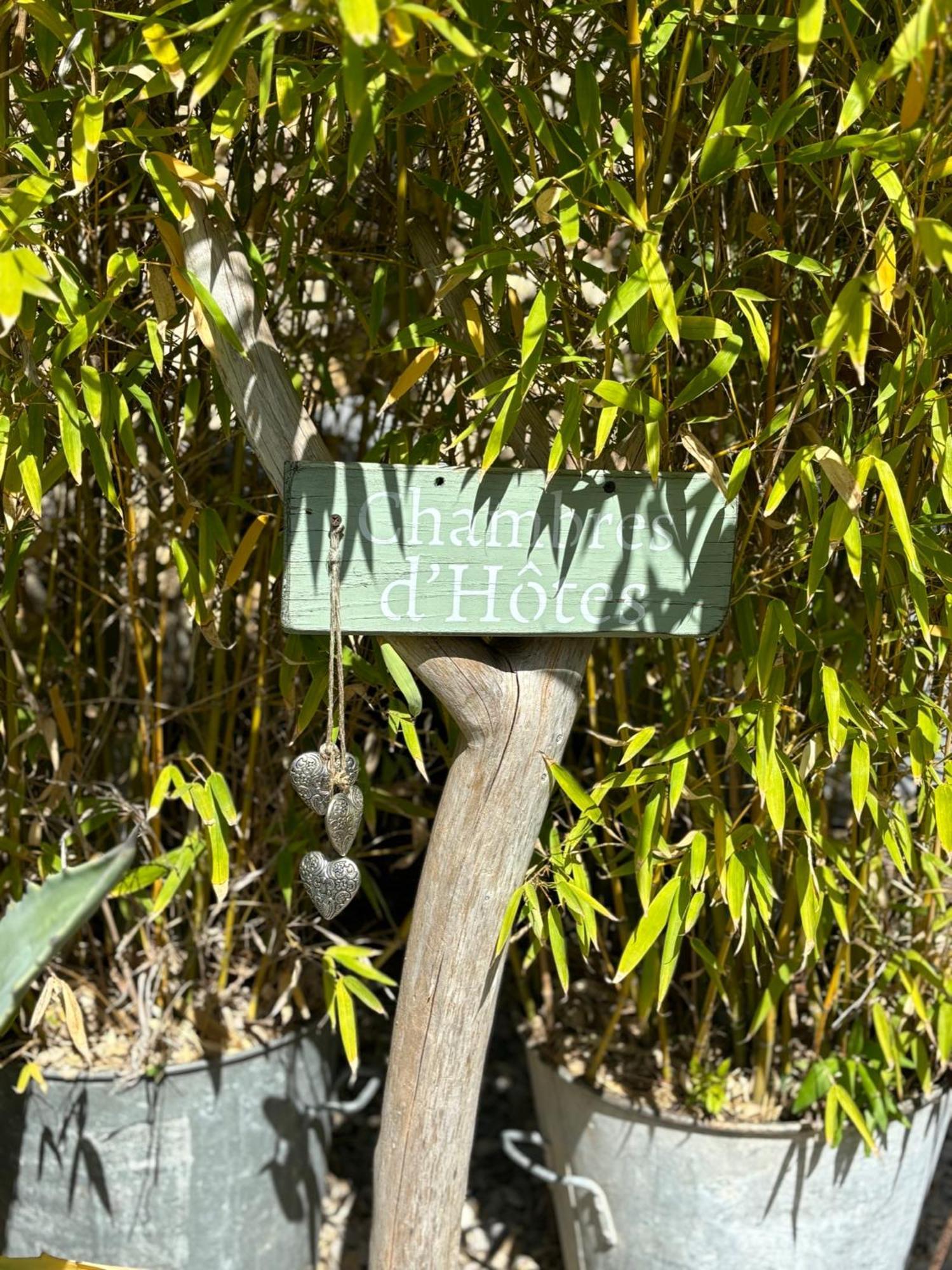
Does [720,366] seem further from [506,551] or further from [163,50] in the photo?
[163,50]

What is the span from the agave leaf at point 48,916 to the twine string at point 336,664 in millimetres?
263

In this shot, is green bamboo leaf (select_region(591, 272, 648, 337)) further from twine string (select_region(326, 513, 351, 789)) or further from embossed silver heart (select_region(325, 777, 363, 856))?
embossed silver heart (select_region(325, 777, 363, 856))

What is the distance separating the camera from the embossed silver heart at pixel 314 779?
44.5 inches

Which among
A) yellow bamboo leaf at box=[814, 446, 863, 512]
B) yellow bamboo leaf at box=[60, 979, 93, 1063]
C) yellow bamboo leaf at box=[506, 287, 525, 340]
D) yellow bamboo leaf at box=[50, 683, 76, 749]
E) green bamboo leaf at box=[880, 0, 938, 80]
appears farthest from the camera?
yellow bamboo leaf at box=[50, 683, 76, 749]

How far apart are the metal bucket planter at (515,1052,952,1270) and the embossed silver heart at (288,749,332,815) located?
727 mm

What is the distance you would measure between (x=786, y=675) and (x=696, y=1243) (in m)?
0.80

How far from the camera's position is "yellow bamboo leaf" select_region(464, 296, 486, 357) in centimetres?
114

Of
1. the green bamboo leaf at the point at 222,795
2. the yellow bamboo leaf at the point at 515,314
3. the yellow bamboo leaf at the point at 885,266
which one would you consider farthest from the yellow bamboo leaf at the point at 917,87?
the green bamboo leaf at the point at 222,795

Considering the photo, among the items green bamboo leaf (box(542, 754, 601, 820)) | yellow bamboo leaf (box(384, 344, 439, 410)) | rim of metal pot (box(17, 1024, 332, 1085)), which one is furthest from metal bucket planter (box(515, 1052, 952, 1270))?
yellow bamboo leaf (box(384, 344, 439, 410))

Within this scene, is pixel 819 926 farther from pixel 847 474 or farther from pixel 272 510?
pixel 272 510

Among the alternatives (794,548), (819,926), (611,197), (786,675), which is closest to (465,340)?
(611,197)

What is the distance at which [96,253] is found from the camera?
133 cm

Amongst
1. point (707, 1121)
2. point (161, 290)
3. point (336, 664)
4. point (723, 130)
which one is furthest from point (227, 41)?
point (707, 1121)

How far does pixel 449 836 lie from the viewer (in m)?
1.25
